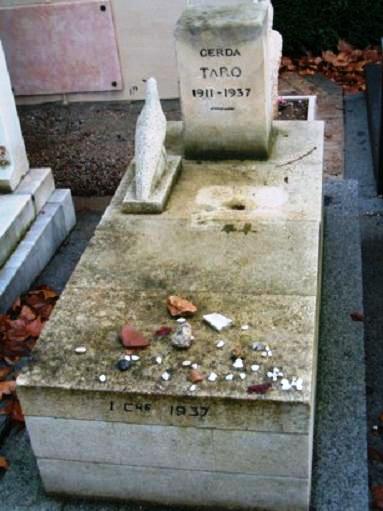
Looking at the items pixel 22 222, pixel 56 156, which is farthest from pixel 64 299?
pixel 56 156

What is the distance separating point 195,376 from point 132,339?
0.42 metres

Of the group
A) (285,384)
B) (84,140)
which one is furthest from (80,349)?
(84,140)

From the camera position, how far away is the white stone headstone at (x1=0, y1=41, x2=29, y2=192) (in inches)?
225

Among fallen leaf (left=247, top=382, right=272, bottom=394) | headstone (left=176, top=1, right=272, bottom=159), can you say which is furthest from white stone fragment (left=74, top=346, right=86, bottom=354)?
headstone (left=176, top=1, right=272, bottom=159)

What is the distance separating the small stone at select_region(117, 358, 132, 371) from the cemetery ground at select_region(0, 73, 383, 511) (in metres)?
0.76

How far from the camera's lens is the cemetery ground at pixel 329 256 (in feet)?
12.7

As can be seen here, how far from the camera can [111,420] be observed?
352 centimetres

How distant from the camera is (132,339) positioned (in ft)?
12.2

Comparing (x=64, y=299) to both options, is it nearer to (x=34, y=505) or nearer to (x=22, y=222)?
(x=34, y=505)

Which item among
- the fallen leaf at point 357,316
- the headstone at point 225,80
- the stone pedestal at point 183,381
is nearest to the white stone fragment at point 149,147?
the headstone at point 225,80

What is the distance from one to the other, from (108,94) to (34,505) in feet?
18.1

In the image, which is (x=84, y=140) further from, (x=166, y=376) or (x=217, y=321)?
(x=166, y=376)

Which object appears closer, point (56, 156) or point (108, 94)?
point (56, 156)

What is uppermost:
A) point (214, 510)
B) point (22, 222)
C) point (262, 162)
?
point (262, 162)
